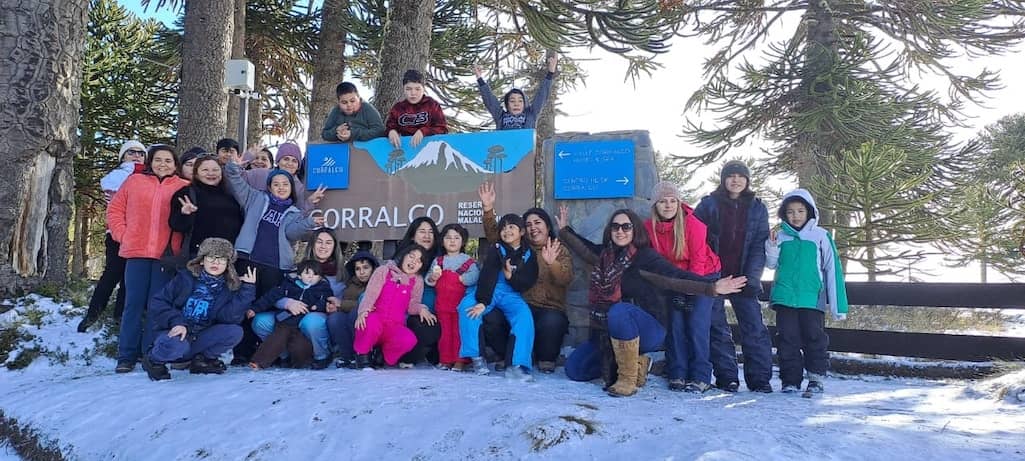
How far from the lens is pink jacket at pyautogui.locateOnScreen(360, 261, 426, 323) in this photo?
4.27 meters

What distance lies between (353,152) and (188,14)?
385 centimetres

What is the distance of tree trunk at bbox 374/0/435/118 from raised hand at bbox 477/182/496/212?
122 inches

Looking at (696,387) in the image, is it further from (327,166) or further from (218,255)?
(327,166)

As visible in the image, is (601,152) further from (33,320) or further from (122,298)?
(33,320)

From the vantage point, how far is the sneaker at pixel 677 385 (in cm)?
381

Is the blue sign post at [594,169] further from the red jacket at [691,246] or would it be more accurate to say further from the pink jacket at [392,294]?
the pink jacket at [392,294]

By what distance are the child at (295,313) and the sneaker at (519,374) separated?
1383mm

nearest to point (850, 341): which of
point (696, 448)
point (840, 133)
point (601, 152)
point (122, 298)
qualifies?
point (601, 152)

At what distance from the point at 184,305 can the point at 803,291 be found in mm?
3805

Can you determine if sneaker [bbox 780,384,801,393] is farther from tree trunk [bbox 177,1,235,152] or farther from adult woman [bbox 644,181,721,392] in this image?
tree trunk [bbox 177,1,235,152]

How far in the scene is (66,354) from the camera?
→ 4.83 m

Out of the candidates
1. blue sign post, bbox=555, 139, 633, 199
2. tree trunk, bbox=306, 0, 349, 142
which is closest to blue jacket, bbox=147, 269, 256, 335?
blue sign post, bbox=555, 139, 633, 199

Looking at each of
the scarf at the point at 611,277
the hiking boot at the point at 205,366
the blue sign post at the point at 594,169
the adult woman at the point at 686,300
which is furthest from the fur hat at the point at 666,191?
the hiking boot at the point at 205,366

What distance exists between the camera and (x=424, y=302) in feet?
14.8
